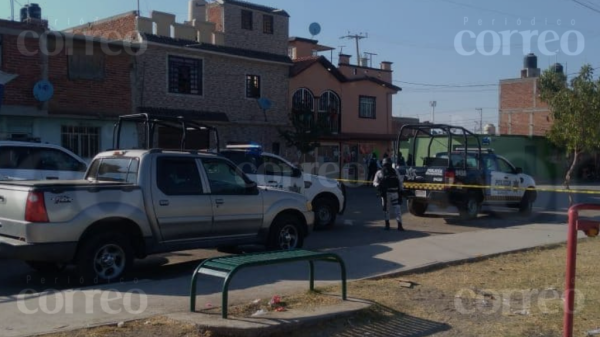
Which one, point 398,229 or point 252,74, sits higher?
point 252,74

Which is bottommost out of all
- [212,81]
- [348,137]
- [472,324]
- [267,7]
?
[472,324]

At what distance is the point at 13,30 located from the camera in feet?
69.6

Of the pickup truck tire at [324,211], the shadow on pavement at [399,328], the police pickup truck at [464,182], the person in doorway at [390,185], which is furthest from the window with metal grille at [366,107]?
the shadow on pavement at [399,328]

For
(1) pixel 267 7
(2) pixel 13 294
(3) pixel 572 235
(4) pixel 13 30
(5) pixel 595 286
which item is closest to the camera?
(3) pixel 572 235

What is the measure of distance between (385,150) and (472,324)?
99.9ft

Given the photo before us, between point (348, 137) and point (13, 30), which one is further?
point (348, 137)

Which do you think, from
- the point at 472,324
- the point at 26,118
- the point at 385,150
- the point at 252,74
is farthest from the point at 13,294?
the point at 385,150

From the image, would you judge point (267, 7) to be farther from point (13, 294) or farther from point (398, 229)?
point (13, 294)

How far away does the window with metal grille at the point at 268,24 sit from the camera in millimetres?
30734

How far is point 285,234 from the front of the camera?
10.7m

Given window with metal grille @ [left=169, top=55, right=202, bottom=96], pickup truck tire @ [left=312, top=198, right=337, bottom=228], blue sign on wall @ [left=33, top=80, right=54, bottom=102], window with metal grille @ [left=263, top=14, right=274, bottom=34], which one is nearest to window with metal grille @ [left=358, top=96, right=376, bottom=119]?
window with metal grille @ [left=263, top=14, right=274, bottom=34]

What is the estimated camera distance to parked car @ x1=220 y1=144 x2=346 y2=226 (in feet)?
46.4

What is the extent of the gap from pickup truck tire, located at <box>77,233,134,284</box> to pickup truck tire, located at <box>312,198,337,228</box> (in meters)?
6.82

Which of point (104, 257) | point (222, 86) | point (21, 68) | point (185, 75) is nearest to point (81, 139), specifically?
point (21, 68)
